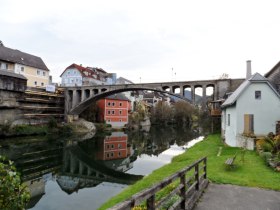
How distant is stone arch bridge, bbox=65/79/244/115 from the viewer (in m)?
37.8

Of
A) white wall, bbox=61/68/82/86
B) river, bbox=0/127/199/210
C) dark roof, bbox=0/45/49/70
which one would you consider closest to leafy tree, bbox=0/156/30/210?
river, bbox=0/127/199/210

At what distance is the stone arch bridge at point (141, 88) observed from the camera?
1487 inches

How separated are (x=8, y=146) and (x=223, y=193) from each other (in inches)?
1095

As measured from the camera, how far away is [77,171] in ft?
69.1

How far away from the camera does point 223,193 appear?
9.09 m

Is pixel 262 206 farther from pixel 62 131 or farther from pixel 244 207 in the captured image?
pixel 62 131

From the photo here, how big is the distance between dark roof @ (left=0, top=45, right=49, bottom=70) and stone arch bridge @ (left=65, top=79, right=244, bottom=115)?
31.3 ft

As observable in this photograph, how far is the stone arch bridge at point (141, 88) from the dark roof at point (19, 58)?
9.55 metres

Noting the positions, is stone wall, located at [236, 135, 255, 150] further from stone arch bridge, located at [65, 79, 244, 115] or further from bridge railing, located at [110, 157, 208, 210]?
stone arch bridge, located at [65, 79, 244, 115]

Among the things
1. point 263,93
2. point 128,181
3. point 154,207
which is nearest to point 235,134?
point 263,93

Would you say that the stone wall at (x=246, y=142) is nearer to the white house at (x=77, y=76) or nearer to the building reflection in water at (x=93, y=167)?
the building reflection in water at (x=93, y=167)

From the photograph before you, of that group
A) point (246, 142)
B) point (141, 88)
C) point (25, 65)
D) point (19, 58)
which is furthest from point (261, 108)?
point (19, 58)

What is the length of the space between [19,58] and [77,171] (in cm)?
4203

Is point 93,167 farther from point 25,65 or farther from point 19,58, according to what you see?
point 19,58
